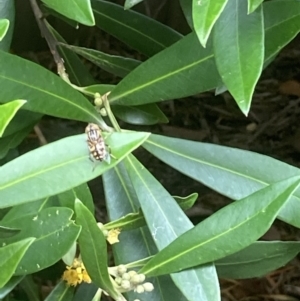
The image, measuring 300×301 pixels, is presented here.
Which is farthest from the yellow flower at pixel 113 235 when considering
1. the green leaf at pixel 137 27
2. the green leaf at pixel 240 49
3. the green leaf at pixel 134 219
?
the green leaf at pixel 137 27

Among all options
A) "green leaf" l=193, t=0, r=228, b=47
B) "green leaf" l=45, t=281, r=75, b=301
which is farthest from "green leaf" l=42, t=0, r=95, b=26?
"green leaf" l=45, t=281, r=75, b=301

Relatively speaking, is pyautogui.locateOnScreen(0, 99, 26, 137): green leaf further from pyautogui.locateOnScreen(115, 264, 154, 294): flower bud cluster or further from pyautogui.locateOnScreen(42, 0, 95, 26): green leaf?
pyautogui.locateOnScreen(115, 264, 154, 294): flower bud cluster

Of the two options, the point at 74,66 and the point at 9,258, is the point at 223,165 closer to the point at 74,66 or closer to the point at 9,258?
the point at 9,258

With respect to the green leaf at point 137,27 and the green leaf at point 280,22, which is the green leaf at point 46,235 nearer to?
the green leaf at point 280,22

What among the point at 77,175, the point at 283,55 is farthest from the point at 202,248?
the point at 283,55

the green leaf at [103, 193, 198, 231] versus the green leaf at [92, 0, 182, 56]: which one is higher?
the green leaf at [92, 0, 182, 56]

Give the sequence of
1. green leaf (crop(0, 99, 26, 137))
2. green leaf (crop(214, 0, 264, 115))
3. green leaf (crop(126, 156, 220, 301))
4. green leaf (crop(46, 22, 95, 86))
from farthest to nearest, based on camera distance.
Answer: green leaf (crop(46, 22, 95, 86))
green leaf (crop(126, 156, 220, 301))
green leaf (crop(214, 0, 264, 115))
green leaf (crop(0, 99, 26, 137))

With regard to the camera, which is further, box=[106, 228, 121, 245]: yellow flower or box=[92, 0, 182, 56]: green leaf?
box=[92, 0, 182, 56]: green leaf

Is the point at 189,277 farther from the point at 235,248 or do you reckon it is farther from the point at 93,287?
the point at 93,287
